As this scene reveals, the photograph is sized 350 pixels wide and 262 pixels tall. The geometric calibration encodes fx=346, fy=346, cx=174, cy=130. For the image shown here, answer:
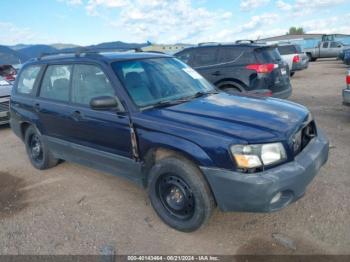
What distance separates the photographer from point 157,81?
413 centimetres

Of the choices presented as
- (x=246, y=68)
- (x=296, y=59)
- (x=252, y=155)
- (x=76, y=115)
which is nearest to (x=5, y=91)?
(x=76, y=115)

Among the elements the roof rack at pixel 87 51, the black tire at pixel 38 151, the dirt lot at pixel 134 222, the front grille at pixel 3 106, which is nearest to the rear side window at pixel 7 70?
the front grille at pixel 3 106

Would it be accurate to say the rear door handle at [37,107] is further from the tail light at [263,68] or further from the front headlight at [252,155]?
the tail light at [263,68]

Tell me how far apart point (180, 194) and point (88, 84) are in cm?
183

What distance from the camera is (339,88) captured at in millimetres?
12719

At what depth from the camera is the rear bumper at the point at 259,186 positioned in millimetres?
2988

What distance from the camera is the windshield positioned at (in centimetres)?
390

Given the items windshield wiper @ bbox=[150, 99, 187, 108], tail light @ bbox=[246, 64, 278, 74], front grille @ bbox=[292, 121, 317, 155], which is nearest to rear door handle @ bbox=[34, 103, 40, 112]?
windshield wiper @ bbox=[150, 99, 187, 108]

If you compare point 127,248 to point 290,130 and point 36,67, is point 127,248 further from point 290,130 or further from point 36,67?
point 36,67

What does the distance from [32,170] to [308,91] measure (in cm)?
1004

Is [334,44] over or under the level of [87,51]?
under

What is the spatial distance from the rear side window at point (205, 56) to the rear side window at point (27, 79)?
443cm

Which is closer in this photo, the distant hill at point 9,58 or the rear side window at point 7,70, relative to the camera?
the rear side window at point 7,70

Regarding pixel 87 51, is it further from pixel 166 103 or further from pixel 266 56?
pixel 266 56
